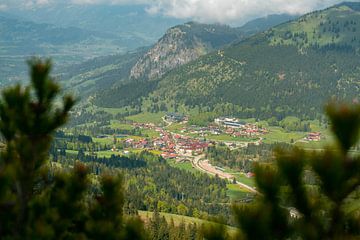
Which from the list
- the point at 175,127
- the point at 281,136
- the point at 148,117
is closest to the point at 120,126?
the point at 148,117

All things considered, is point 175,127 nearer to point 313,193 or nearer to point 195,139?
point 195,139

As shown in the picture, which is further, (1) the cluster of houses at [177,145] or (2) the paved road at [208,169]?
(1) the cluster of houses at [177,145]

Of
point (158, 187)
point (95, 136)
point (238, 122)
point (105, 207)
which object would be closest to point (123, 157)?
point (158, 187)

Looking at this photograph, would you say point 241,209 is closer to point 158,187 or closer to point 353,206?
point 353,206

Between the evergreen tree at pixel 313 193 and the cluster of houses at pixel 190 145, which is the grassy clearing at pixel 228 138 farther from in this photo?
the evergreen tree at pixel 313 193

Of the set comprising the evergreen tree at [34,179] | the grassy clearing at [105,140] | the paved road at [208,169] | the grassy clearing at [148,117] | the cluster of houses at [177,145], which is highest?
the evergreen tree at [34,179]

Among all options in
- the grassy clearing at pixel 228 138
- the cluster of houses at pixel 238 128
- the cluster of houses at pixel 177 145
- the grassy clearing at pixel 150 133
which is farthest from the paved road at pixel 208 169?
the cluster of houses at pixel 238 128

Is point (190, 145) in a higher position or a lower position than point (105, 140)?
higher

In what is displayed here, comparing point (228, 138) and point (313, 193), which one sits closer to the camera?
point (313, 193)

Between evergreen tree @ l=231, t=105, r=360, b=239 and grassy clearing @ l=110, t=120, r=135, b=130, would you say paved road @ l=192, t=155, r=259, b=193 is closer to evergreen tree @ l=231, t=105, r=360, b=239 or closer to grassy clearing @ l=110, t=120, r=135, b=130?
grassy clearing @ l=110, t=120, r=135, b=130

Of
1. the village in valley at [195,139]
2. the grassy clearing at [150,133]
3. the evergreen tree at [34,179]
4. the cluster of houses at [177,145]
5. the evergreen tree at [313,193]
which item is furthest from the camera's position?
the grassy clearing at [150,133]

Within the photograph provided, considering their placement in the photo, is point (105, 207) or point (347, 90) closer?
point (105, 207)
